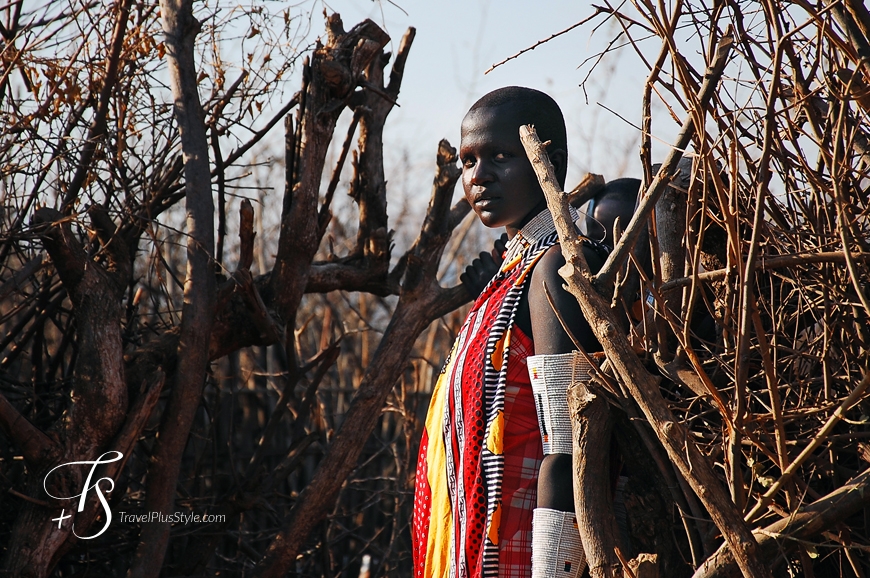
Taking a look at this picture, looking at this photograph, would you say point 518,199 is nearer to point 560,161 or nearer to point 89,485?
point 560,161

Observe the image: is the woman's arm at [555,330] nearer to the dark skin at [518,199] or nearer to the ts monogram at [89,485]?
the dark skin at [518,199]

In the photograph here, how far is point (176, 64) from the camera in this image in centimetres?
346

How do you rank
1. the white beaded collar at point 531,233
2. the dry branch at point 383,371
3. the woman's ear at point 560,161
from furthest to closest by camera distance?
the dry branch at point 383,371
the woman's ear at point 560,161
the white beaded collar at point 531,233

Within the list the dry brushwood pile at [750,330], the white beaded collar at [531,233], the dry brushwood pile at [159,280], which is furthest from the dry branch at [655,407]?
the dry brushwood pile at [159,280]

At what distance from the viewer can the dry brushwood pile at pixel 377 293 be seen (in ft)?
5.22

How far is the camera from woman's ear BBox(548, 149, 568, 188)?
7.78ft

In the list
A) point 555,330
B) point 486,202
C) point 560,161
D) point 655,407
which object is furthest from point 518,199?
point 655,407

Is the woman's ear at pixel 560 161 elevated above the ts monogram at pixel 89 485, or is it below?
above

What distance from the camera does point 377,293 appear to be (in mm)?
4102

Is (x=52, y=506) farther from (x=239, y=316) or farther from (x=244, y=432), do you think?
(x=244, y=432)

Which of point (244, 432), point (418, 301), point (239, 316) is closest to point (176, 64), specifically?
point (239, 316)

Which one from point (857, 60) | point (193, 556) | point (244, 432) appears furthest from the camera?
point (244, 432)

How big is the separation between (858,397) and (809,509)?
226 mm

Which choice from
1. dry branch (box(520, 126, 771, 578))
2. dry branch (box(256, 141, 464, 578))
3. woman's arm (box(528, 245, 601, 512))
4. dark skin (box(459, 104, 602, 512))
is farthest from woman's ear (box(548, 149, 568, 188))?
dry branch (box(256, 141, 464, 578))
